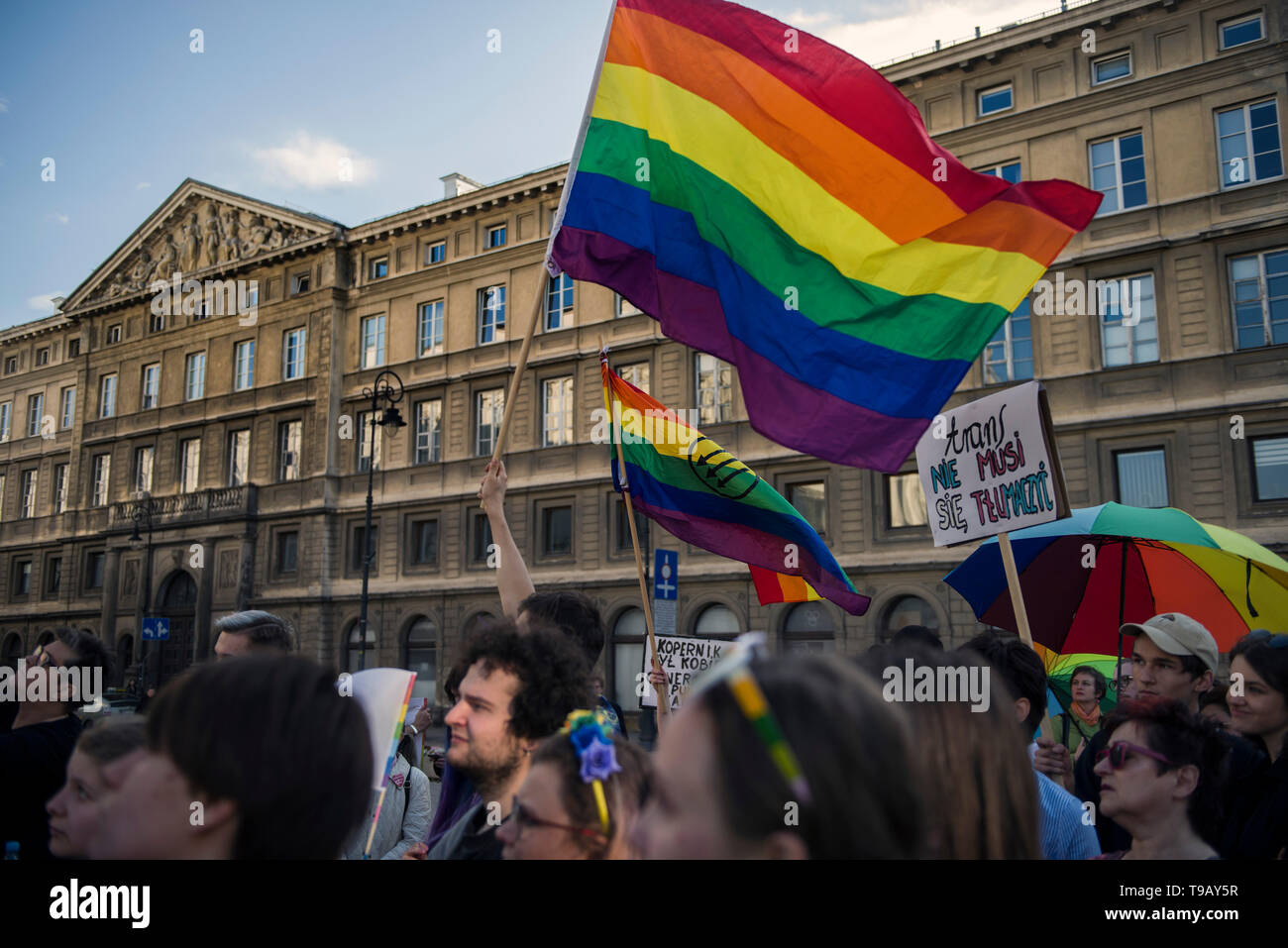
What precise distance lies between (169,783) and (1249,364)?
23.3 m

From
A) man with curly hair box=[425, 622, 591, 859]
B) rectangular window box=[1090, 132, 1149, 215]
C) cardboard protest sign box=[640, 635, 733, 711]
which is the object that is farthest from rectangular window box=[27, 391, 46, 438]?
man with curly hair box=[425, 622, 591, 859]

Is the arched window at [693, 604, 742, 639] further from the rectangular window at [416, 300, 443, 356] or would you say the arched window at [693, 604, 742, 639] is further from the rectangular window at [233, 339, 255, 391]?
the rectangular window at [233, 339, 255, 391]

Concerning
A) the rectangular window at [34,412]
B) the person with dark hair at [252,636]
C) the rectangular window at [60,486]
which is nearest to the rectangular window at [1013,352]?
the person with dark hair at [252,636]

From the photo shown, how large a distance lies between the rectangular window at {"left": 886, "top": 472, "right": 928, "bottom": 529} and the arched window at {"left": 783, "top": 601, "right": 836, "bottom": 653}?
2.82m

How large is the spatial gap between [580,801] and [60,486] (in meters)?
51.4

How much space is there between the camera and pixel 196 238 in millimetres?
40875

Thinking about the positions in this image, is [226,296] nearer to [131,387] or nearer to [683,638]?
[131,387]

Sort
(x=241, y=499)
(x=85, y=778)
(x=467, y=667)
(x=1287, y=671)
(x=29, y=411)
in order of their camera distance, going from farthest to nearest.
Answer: (x=29, y=411) < (x=241, y=499) < (x=1287, y=671) < (x=467, y=667) < (x=85, y=778)

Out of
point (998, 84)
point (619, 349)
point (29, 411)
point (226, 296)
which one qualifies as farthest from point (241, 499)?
point (998, 84)

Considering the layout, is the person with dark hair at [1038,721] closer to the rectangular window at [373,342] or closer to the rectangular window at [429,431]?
the rectangular window at [429,431]

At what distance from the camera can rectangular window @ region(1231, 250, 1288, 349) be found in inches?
812

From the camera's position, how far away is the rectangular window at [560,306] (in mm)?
30656

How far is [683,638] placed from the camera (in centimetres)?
808

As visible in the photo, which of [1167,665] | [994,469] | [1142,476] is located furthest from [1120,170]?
[1167,665]
